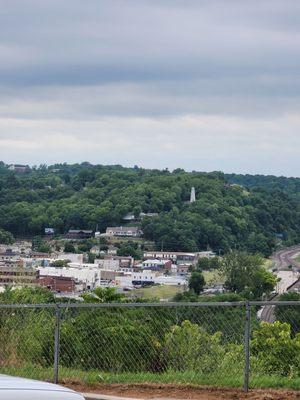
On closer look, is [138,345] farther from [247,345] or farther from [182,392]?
[247,345]

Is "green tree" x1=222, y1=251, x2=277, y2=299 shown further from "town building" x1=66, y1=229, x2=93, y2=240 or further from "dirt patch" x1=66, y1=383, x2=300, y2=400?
"town building" x1=66, y1=229, x2=93, y2=240

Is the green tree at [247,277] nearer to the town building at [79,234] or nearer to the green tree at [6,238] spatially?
the town building at [79,234]

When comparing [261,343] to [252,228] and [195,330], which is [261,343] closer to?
[195,330]

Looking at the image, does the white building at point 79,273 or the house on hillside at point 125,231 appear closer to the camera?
the white building at point 79,273

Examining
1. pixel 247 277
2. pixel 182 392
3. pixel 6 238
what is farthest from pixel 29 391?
pixel 6 238

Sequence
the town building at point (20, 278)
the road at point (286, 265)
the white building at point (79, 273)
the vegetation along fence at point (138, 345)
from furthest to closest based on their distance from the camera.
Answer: the white building at point (79, 273) → the road at point (286, 265) → the town building at point (20, 278) → the vegetation along fence at point (138, 345)

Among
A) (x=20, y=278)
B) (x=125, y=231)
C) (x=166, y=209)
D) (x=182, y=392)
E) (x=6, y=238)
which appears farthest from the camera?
(x=166, y=209)

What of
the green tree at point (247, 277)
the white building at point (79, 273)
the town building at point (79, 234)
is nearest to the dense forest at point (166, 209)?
the town building at point (79, 234)
